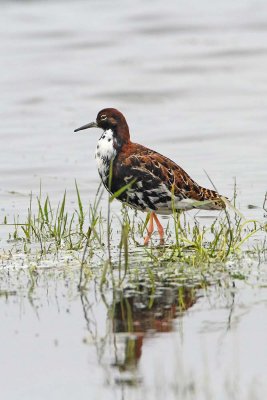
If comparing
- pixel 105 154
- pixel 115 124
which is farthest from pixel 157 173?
pixel 115 124

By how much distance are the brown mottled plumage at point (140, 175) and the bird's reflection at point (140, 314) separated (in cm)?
261

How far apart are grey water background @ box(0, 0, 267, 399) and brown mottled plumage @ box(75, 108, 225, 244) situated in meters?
1.68

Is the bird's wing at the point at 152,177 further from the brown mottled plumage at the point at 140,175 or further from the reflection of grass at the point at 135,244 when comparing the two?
the reflection of grass at the point at 135,244

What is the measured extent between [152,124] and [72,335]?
513 inches

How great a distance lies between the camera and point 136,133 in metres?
20.3

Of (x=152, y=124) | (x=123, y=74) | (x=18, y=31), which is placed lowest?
(x=152, y=124)

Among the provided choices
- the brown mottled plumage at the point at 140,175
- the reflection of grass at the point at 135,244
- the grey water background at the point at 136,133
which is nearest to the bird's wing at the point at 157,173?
the brown mottled plumage at the point at 140,175

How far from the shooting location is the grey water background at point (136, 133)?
762 centimetres

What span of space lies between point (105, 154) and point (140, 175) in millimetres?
493

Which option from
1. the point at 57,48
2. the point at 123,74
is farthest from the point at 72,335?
the point at 57,48

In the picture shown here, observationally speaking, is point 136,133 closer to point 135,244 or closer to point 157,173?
point 157,173

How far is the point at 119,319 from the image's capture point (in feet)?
28.5

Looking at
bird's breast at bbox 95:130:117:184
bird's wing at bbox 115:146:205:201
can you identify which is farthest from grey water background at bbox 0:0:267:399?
bird's breast at bbox 95:130:117:184

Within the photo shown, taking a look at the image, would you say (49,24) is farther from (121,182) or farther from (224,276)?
(224,276)
